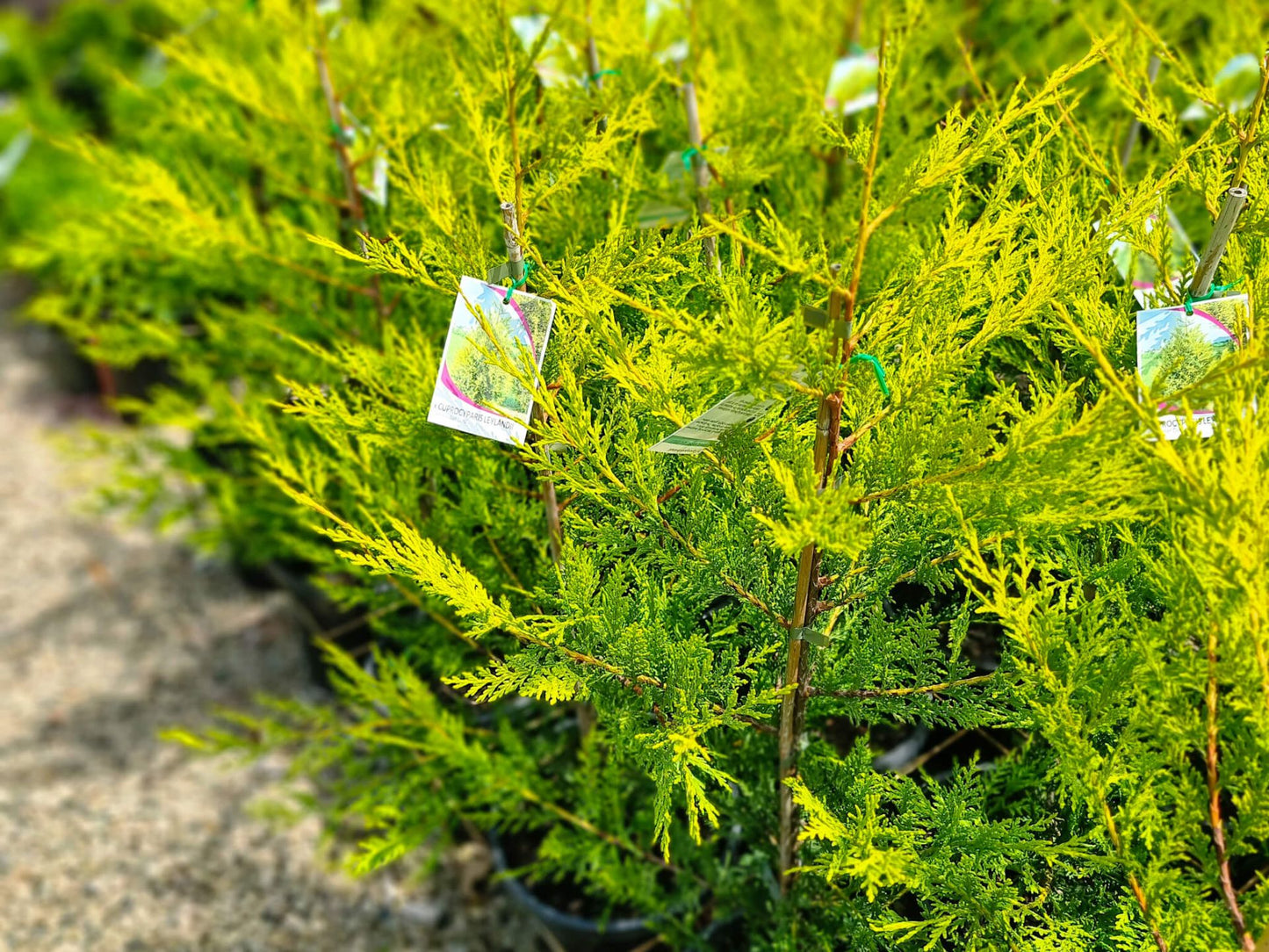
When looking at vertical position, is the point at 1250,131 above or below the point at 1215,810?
above

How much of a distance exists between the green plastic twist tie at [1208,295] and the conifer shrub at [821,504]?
0.8 inches

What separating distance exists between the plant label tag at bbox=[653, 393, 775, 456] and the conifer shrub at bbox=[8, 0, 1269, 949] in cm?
2

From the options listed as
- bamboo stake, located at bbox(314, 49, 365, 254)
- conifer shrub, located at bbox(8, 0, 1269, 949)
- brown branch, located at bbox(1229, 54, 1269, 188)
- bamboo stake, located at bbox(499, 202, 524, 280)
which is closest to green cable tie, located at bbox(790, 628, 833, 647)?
conifer shrub, located at bbox(8, 0, 1269, 949)

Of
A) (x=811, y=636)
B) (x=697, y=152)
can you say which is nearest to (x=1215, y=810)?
(x=811, y=636)

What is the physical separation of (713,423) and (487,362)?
25cm

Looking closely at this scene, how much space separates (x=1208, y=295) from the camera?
2.97ft

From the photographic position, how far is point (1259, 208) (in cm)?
90

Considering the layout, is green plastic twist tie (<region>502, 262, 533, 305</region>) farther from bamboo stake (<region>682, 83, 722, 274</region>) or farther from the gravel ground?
the gravel ground

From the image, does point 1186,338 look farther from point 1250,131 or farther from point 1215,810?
point 1215,810

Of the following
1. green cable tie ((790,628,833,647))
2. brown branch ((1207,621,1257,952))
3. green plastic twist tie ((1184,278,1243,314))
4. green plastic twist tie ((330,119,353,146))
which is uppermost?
green plastic twist tie ((330,119,353,146))

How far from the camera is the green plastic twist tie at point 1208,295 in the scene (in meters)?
0.89

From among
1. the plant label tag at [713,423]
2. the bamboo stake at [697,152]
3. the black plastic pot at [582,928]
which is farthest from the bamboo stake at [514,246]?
the black plastic pot at [582,928]

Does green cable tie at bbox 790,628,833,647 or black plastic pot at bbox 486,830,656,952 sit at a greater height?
green cable tie at bbox 790,628,833,647

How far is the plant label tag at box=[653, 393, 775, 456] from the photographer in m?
0.77
